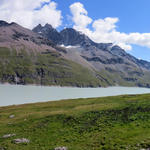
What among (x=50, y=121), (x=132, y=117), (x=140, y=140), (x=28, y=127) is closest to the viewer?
(x=140, y=140)

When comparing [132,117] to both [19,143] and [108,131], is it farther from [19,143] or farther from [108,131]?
[19,143]

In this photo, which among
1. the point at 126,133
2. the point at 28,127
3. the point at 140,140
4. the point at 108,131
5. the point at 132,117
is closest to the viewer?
the point at 140,140

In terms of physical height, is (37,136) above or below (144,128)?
below

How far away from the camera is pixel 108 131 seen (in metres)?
26.5

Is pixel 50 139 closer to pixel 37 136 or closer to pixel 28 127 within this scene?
pixel 37 136

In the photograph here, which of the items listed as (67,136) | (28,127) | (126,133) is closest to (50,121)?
(28,127)

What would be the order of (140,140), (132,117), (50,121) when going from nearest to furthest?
(140,140) → (132,117) → (50,121)

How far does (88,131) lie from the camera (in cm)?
2788

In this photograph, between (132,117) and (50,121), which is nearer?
(132,117)

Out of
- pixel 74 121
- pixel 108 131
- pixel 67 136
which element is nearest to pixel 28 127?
pixel 74 121

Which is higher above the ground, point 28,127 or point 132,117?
point 132,117

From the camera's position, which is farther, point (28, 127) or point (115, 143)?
point (28, 127)

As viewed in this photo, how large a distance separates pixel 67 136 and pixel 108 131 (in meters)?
6.30

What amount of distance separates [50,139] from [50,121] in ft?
35.2
